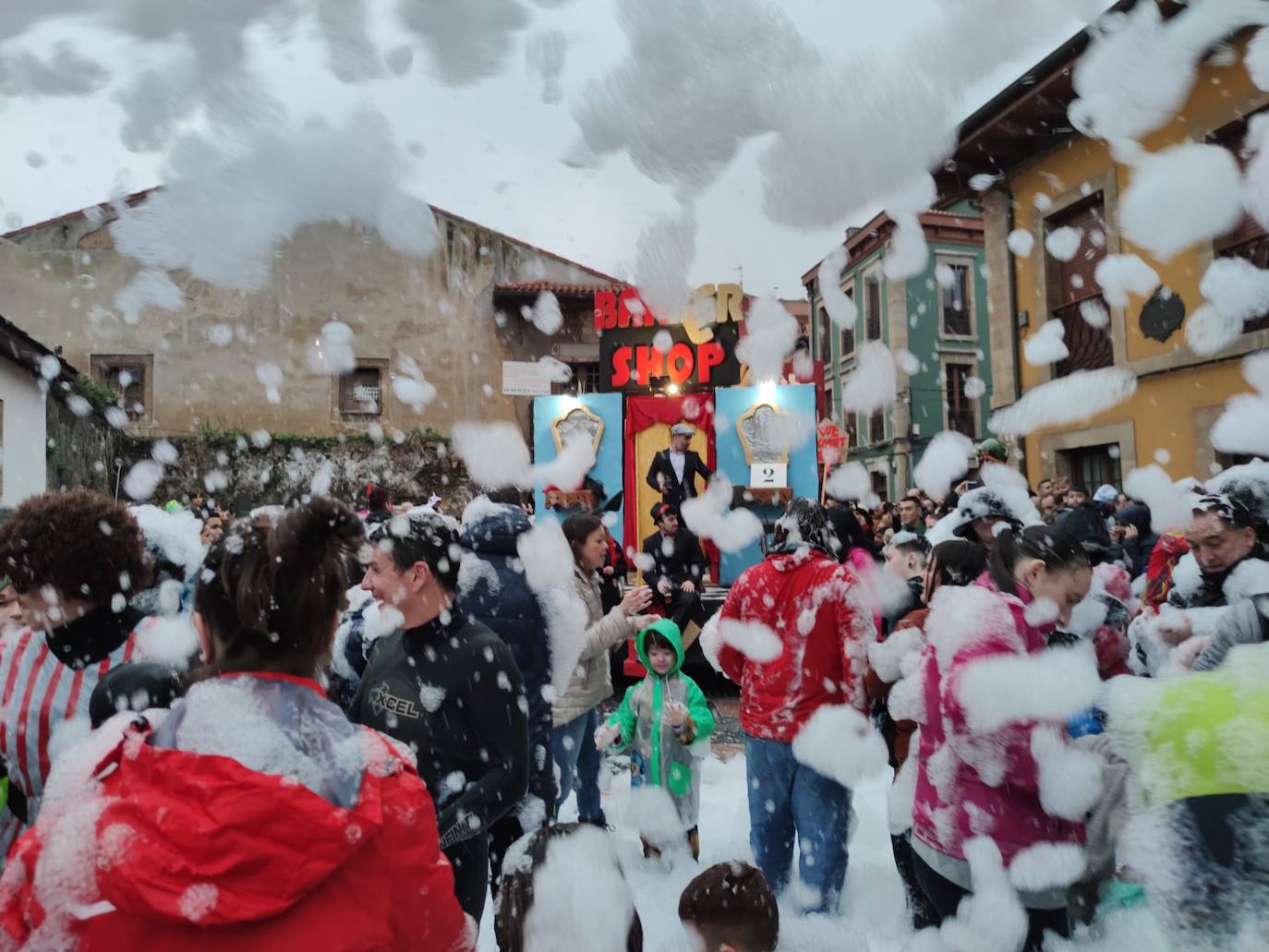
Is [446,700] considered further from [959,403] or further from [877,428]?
[959,403]

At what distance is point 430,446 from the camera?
58.9 feet

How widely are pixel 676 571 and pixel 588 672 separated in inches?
115

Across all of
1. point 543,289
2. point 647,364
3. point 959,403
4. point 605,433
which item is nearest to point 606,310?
point 647,364

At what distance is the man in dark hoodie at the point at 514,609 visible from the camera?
9.45 ft

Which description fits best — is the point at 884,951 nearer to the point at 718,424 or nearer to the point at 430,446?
the point at 718,424

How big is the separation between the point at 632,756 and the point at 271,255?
16.4m

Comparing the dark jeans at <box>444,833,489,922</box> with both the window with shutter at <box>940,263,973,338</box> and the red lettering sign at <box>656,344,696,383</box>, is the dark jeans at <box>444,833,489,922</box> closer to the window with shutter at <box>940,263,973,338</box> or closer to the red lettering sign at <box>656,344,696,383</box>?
the red lettering sign at <box>656,344,696,383</box>

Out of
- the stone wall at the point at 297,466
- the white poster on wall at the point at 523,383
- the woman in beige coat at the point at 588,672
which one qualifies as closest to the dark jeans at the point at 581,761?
the woman in beige coat at the point at 588,672

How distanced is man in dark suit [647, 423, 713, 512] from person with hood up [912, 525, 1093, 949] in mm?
6580

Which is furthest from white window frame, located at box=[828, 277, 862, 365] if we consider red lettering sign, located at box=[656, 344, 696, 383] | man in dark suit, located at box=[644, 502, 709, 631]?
man in dark suit, located at box=[644, 502, 709, 631]

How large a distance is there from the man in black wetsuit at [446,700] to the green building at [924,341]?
2137cm

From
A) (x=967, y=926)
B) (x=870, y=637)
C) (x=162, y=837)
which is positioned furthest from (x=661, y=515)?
(x=162, y=837)

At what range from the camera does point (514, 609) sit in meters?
2.92

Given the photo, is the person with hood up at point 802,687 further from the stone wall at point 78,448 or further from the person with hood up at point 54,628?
the stone wall at point 78,448
